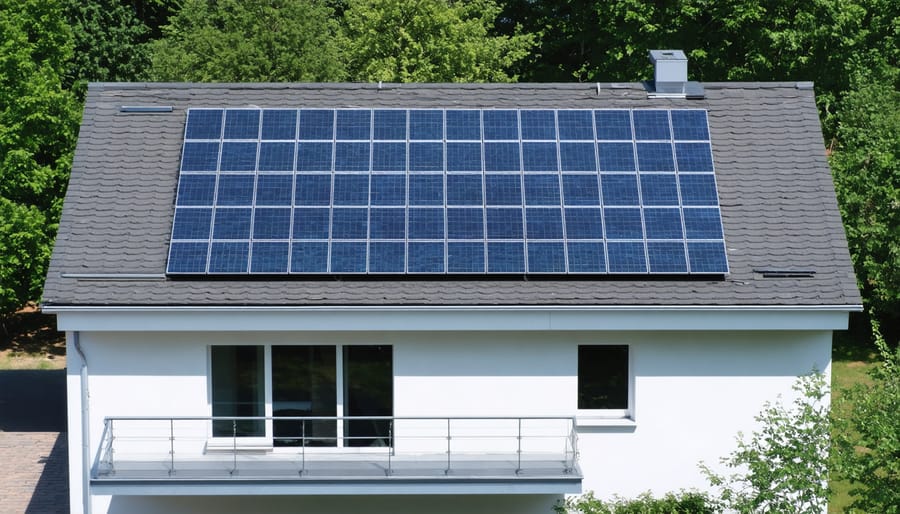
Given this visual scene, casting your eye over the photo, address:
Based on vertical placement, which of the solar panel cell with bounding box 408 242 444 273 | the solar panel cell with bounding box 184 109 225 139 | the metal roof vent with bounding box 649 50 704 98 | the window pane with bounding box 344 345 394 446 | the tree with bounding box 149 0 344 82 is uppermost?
the tree with bounding box 149 0 344 82

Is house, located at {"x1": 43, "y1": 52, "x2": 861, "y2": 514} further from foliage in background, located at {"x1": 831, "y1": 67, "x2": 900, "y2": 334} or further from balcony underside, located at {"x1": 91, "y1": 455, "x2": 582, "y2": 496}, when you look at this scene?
foliage in background, located at {"x1": 831, "y1": 67, "x2": 900, "y2": 334}

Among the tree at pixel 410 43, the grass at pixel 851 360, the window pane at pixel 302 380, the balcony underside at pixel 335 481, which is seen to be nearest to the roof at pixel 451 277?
the window pane at pixel 302 380

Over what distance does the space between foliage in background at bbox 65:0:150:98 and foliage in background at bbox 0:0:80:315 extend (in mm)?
8110

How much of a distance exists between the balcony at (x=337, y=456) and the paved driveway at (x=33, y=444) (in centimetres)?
423

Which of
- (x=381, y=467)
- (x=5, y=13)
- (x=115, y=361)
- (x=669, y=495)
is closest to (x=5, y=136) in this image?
(x=5, y=13)

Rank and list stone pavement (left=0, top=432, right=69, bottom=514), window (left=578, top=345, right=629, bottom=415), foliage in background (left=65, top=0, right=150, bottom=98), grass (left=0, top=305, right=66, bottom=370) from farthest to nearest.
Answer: foliage in background (left=65, top=0, right=150, bottom=98) < grass (left=0, top=305, right=66, bottom=370) < stone pavement (left=0, top=432, right=69, bottom=514) < window (left=578, top=345, right=629, bottom=415)

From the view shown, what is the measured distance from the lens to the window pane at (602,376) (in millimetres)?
20922

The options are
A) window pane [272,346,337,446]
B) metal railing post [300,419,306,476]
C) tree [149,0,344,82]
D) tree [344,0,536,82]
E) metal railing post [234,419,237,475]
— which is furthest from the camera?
tree [344,0,536,82]

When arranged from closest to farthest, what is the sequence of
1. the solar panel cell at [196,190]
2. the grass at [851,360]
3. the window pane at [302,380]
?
the window pane at [302,380], the solar panel cell at [196,190], the grass at [851,360]

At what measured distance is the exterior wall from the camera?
20656mm

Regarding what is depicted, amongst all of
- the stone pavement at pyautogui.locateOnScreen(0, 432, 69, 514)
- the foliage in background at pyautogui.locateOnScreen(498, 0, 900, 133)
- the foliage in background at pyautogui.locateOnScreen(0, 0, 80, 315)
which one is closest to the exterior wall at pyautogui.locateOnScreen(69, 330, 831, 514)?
the stone pavement at pyautogui.locateOnScreen(0, 432, 69, 514)

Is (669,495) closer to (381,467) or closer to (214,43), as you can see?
(381,467)

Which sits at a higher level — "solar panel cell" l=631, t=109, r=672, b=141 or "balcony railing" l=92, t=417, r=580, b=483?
"solar panel cell" l=631, t=109, r=672, b=141

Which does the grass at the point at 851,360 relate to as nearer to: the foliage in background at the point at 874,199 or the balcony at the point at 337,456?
Answer: the foliage in background at the point at 874,199
